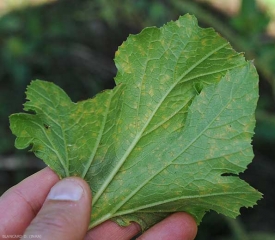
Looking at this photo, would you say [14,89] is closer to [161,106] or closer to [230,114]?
[161,106]

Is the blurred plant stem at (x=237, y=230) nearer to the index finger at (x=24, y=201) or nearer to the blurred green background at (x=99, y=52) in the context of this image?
the blurred green background at (x=99, y=52)

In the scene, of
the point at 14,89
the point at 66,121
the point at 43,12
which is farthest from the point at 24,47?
the point at 66,121

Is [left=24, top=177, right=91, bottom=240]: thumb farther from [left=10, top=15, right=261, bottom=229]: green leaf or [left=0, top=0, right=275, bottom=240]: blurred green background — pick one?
[left=0, top=0, right=275, bottom=240]: blurred green background

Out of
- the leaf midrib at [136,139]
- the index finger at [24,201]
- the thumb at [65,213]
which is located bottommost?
the index finger at [24,201]

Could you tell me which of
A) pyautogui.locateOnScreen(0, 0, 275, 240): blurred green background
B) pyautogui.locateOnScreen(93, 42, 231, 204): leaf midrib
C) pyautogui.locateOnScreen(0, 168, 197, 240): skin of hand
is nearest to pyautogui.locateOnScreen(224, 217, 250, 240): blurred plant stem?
pyautogui.locateOnScreen(0, 0, 275, 240): blurred green background

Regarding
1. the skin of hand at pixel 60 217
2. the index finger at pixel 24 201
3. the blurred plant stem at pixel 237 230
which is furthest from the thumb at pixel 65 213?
the blurred plant stem at pixel 237 230

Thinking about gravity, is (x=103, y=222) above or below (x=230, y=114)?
below

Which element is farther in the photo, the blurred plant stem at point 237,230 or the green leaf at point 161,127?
the blurred plant stem at point 237,230
